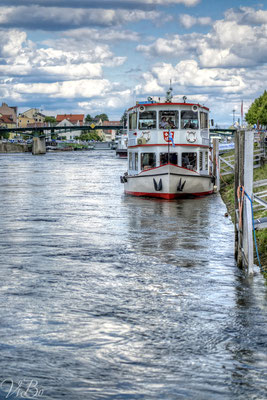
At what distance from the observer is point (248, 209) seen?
12656 mm

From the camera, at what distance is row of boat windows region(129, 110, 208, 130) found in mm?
30853

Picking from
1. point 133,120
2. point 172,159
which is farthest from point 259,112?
point 172,159

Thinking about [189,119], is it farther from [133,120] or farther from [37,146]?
[37,146]

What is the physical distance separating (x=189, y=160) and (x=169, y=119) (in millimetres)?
2230

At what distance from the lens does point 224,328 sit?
988cm

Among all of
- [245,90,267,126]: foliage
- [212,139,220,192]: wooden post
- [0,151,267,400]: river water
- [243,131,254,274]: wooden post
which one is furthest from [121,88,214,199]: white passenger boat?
[245,90,267,126]: foliage

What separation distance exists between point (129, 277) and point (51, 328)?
373 centimetres

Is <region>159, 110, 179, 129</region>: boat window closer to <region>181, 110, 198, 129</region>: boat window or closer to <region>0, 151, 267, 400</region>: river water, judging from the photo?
<region>181, 110, 198, 129</region>: boat window

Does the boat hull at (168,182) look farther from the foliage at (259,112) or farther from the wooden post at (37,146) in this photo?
the wooden post at (37,146)

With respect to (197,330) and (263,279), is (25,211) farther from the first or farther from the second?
(197,330)

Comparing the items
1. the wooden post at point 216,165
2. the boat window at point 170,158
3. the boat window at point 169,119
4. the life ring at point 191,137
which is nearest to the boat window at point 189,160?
the boat window at point 170,158

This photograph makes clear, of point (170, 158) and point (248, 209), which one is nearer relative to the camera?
point (248, 209)

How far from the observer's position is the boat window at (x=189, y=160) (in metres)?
31.1

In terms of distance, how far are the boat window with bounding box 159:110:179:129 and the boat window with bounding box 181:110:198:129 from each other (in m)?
0.30
